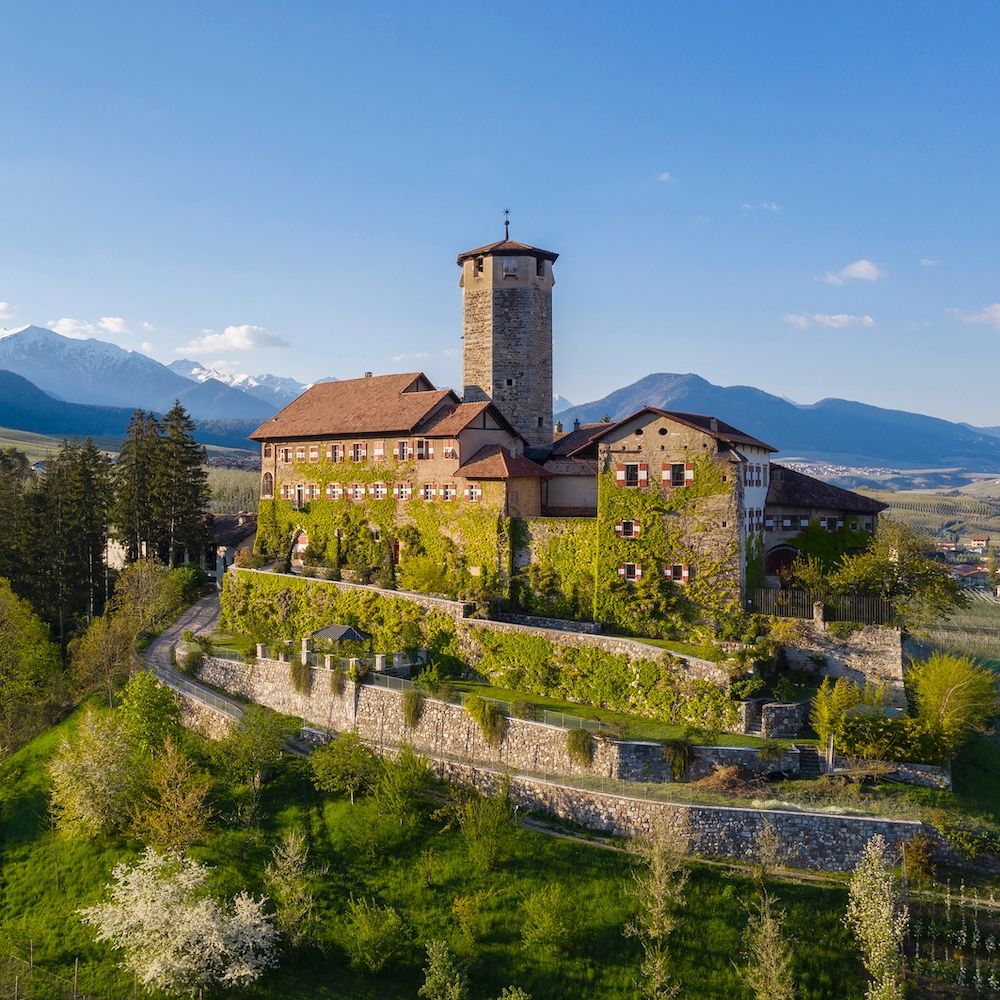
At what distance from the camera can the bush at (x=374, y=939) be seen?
26.4 m

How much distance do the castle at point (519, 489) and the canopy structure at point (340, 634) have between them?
4.87 metres

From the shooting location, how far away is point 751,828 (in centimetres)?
2758

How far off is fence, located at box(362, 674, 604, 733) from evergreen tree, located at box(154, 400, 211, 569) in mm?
24971

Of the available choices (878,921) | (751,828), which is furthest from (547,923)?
(878,921)

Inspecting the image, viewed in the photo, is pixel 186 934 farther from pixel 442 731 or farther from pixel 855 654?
pixel 855 654

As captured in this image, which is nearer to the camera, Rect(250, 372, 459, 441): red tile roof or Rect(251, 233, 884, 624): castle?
Rect(251, 233, 884, 624): castle

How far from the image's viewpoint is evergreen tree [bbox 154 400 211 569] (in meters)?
56.1

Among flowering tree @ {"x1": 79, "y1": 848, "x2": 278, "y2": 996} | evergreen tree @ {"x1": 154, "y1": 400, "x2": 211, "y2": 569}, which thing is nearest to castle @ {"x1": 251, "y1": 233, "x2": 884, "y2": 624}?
evergreen tree @ {"x1": 154, "y1": 400, "x2": 211, "y2": 569}

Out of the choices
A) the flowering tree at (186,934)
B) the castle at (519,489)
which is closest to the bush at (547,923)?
the flowering tree at (186,934)

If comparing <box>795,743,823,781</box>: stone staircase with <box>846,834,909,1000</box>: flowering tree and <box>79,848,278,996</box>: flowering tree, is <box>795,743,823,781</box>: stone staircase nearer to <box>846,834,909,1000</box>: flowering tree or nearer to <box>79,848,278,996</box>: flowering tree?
<box>846,834,909,1000</box>: flowering tree

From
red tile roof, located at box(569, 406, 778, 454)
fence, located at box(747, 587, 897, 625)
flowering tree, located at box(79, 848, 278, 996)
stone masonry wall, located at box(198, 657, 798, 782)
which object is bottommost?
flowering tree, located at box(79, 848, 278, 996)

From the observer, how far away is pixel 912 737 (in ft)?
97.0

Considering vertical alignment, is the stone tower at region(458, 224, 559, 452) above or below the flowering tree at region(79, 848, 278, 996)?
above

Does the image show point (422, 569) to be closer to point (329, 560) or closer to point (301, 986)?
point (329, 560)
